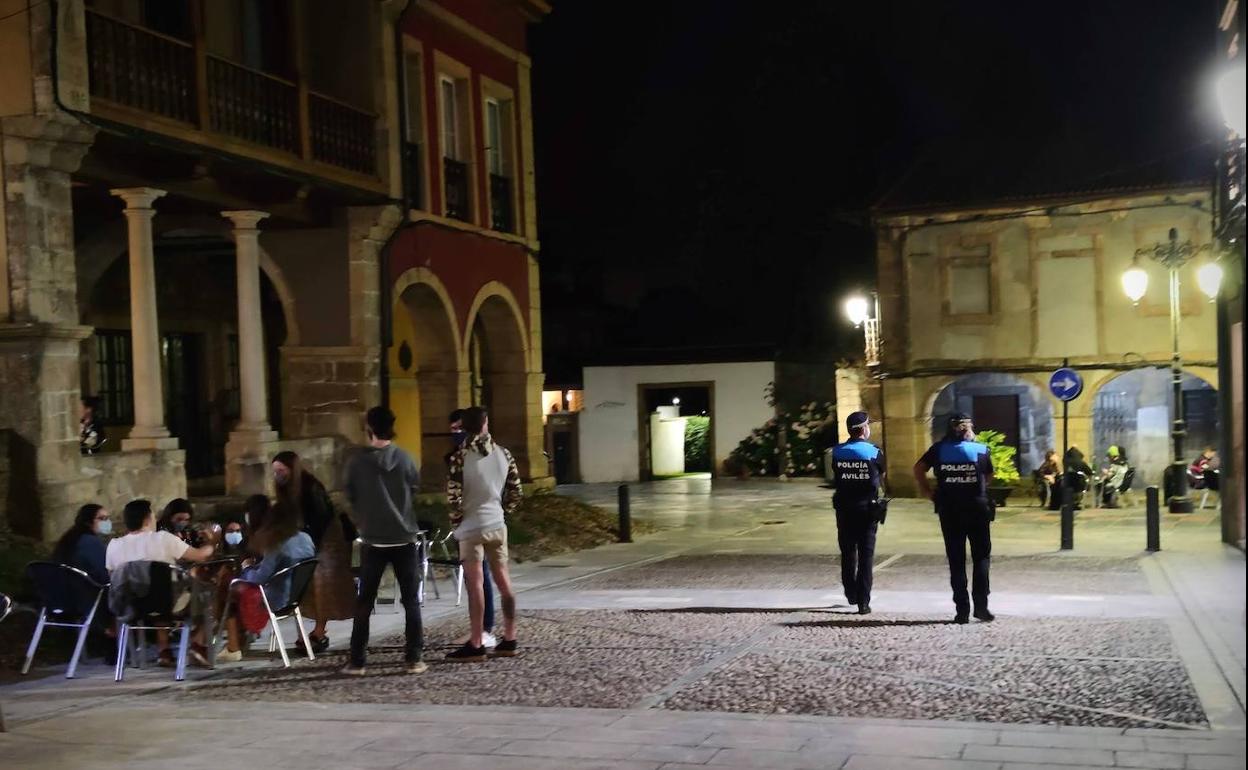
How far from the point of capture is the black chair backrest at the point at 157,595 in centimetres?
920

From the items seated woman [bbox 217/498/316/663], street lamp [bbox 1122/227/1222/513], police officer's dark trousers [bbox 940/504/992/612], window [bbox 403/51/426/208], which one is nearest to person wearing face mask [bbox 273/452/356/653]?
seated woman [bbox 217/498/316/663]

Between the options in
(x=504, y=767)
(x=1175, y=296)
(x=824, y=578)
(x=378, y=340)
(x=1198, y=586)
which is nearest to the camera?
(x=1198, y=586)

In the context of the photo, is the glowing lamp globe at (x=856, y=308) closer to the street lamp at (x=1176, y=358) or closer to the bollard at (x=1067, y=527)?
the street lamp at (x=1176, y=358)

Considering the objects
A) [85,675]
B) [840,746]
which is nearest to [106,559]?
[85,675]

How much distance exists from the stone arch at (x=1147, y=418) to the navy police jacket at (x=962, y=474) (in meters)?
17.4

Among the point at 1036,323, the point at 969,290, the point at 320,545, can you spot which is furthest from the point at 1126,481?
the point at 320,545

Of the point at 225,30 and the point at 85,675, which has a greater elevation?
the point at 225,30

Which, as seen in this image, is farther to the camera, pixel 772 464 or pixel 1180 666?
pixel 772 464

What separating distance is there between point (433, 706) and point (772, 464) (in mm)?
27889

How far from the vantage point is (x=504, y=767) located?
624cm

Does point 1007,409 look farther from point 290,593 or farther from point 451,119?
point 290,593

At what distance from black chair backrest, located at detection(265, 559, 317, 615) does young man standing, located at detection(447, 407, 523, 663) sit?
102cm

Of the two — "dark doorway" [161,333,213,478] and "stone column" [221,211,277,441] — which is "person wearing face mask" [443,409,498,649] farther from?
"dark doorway" [161,333,213,478]

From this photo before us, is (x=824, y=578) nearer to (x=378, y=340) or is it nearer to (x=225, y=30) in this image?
(x=378, y=340)
